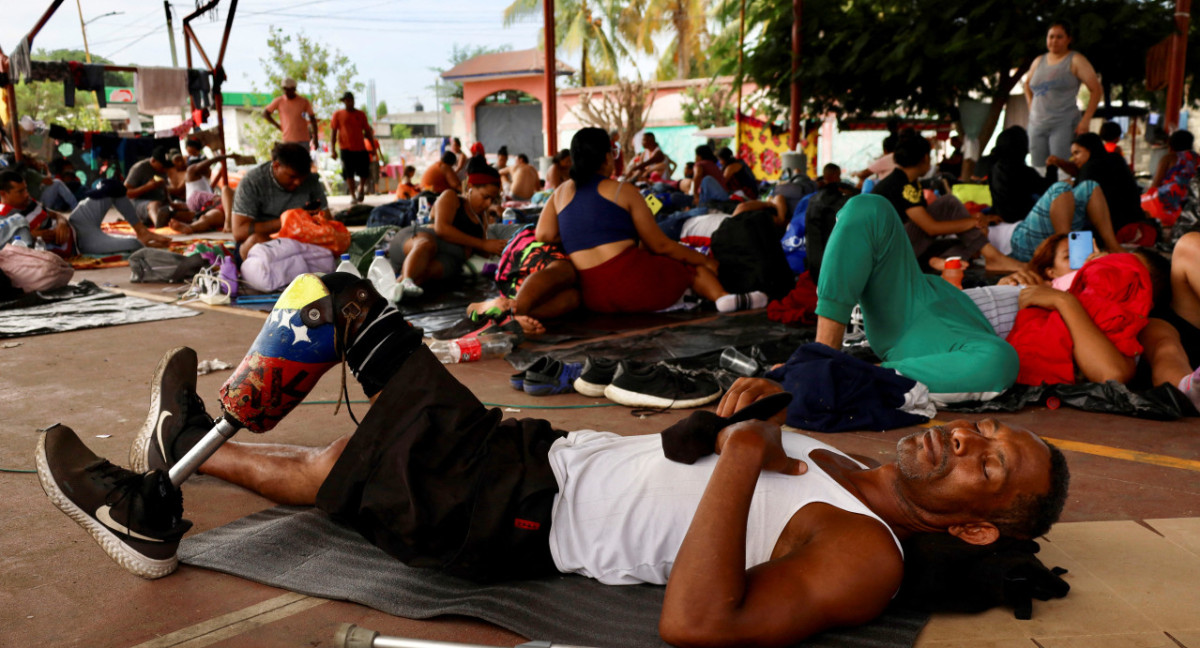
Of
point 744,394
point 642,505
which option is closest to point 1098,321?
point 744,394

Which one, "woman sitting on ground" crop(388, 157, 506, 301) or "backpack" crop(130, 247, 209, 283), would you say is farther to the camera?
"backpack" crop(130, 247, 209, 283)

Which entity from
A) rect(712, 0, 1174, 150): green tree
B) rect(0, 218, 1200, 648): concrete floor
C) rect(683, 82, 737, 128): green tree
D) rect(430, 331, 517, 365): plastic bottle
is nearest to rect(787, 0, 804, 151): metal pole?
rect(712, 0, 1174, 150): green tree

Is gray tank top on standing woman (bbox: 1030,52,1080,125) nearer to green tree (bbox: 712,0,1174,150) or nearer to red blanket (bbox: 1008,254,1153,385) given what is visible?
green tree (bbox: 712,0,1174,150)

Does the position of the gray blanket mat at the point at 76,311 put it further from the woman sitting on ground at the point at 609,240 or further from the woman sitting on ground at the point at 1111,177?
the woman sitting on ground at the point at 1111,177

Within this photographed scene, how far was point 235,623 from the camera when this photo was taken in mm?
2064

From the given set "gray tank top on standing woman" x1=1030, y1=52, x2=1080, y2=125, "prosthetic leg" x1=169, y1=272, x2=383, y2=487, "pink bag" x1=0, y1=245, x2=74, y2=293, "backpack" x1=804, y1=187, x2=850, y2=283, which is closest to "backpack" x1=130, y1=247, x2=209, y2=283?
"pink bag" x1=0, y1=245, x2=74, y2=293

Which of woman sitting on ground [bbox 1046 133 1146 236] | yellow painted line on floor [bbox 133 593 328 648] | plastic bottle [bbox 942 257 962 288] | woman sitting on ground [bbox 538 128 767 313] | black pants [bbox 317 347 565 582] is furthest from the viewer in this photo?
woman sitting on ground [bbox 1046 133 1146 236]

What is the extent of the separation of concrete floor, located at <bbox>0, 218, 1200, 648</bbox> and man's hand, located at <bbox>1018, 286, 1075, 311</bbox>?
52cm

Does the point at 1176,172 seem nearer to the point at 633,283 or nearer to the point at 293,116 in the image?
the point at 633,283

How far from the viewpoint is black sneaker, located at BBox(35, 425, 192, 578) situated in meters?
2.21

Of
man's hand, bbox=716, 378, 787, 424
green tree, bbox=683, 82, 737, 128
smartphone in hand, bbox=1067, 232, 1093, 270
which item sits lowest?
man's hand, bbox=716, 378, 787, 424

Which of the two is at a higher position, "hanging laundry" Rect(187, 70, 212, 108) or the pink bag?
"hanging laundry" Rect(187, 70, 212, 108)

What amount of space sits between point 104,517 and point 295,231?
5.58 m

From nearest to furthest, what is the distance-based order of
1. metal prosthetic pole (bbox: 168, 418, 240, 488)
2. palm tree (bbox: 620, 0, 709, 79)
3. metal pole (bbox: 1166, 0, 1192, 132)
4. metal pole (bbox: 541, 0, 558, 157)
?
metal prosthetic pole (bbox: 168, 418, 240, 488) < metal pole (bbox: 1166, 0, 1192, 132) < metal pole (bbox: 541, 0, 558, 157) < palm tree (bbox: 620, 0, 709, 79)
